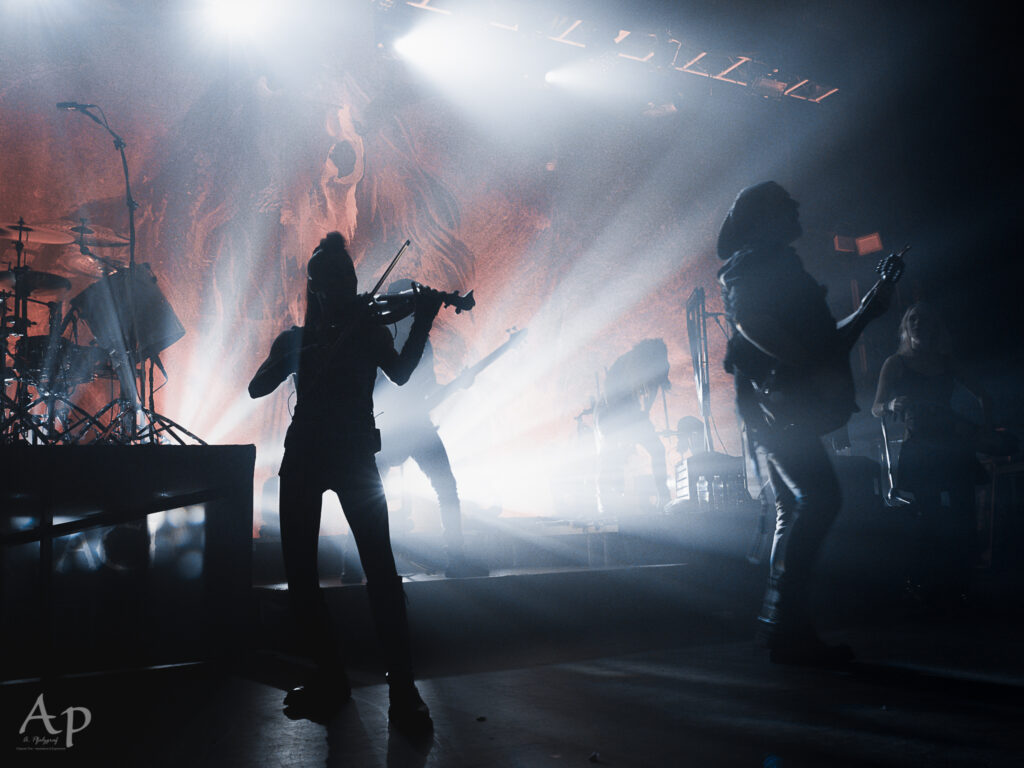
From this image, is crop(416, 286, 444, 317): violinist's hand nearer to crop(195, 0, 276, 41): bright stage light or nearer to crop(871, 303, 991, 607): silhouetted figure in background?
crop(871, 303, 991, 607): silhouetted figure in background

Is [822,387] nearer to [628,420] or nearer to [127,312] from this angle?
[127,312]

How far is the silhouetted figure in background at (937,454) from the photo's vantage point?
12.9 feet

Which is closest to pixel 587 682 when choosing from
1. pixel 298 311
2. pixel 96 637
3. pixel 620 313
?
pixel 96 637

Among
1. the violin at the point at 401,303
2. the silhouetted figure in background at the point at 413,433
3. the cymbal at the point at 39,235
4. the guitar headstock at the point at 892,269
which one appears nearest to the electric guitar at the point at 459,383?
the silhouetted figure in background at the point at 413,433

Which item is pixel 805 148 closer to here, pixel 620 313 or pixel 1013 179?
pixel 1013 179

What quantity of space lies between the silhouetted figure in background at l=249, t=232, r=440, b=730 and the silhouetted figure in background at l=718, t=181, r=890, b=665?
4.00 feet

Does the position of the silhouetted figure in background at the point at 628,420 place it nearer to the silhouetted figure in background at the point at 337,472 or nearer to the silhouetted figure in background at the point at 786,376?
the silhouetted figure in background at the point at 786,376

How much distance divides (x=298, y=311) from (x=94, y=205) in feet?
11.8

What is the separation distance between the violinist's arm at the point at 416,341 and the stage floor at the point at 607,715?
101 centimetres

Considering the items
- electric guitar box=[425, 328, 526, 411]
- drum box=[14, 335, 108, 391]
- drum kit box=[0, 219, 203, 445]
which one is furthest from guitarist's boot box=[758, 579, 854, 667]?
drum box=[14, 335, 108, 391]

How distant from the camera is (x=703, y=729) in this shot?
5.36 feet

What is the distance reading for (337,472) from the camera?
209 cm

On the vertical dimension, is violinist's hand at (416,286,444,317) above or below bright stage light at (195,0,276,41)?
below

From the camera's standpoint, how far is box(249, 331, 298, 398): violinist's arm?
7.38 ft
